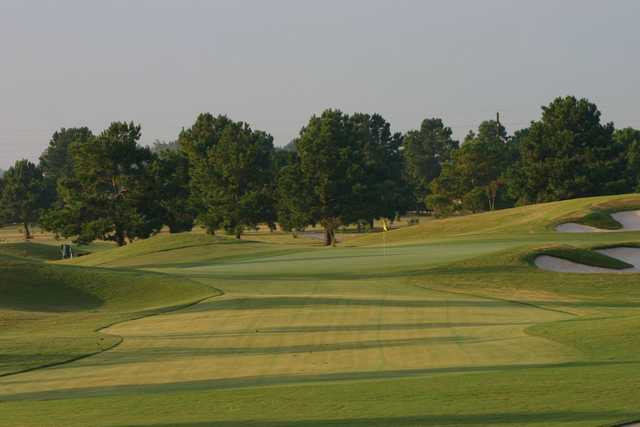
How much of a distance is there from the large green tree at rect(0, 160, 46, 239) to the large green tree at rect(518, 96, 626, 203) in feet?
226

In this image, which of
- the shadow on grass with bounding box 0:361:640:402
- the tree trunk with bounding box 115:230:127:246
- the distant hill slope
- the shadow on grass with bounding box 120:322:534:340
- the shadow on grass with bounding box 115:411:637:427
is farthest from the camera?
the tree trunk with bounding box 115:230:127:246

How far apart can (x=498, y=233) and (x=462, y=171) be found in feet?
213

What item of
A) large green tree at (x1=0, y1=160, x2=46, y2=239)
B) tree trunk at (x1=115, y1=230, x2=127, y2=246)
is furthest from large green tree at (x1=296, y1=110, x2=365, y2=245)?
large green tree at (x1=0, y1=160, x2=46, y2=239)

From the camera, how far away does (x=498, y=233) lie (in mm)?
53188

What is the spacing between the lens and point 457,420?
10672mm

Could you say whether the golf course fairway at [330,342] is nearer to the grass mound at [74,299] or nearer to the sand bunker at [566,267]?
the grass mound at [74,299]

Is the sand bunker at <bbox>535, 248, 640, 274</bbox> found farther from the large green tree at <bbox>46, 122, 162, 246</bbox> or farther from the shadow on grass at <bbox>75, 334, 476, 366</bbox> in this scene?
the large green tree at <bbox>46, 122, 162, 246</bbox>

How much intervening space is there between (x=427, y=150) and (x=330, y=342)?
156m

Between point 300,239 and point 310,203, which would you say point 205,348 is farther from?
point 300,239

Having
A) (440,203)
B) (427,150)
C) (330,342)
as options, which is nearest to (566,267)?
(330,342)

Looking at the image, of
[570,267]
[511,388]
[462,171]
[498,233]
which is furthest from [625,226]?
[462,171]

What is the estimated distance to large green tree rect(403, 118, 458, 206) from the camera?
169625 millimetres

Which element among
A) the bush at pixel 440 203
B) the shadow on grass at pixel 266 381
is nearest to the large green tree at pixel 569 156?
the bush at pixel 440 203

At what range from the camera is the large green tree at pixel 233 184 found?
9338 centimetres
